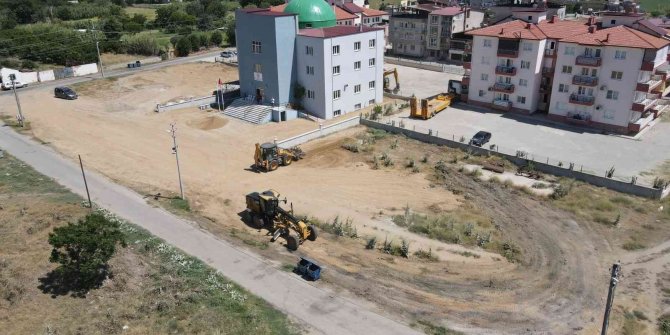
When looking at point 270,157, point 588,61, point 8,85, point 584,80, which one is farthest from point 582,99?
point 8,85

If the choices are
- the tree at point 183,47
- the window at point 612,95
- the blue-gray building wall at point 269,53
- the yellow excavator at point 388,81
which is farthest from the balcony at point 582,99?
the tree at point 183,47

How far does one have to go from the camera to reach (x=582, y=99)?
50.0 m

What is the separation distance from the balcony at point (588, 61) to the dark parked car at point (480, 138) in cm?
1158

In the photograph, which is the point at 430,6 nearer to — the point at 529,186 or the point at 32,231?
the point at 529,186

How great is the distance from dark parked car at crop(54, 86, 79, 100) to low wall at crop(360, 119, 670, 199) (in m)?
39.4

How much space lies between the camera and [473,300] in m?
25.1

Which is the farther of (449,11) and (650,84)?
(449,11)

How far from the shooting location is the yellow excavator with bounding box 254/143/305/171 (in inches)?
1651

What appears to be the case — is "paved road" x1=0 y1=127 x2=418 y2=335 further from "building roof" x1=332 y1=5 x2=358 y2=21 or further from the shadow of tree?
"building roof" x1=332 y1=5 x2=358 y2=21

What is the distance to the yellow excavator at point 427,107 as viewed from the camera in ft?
178

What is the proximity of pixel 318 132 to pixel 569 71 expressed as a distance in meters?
25.8

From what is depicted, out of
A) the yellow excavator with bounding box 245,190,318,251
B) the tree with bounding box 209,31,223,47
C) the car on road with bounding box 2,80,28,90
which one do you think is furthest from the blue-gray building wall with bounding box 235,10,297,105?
the tree with bounding box 209,31,223,47

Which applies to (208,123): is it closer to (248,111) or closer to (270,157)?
(248,111)


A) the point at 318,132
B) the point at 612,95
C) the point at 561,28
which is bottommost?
the point at 318,132
